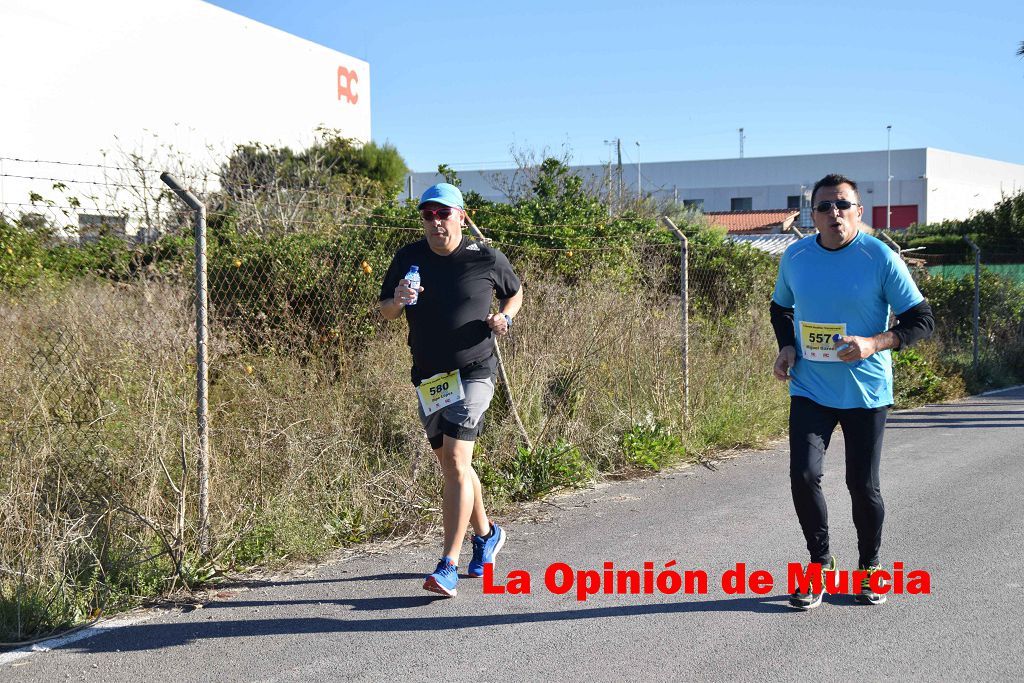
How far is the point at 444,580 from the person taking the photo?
4.93m

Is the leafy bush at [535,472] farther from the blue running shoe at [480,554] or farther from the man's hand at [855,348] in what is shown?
the man's hand at [855,348]

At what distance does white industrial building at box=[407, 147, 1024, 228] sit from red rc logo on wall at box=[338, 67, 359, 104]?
11.7m

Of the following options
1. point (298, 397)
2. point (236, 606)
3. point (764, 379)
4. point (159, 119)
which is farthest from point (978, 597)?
point (159, 119)

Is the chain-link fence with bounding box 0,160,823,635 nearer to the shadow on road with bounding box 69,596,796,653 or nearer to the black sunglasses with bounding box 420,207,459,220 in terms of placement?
the shadow on road with bounding box 69,596,796,653

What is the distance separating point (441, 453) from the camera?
505cm

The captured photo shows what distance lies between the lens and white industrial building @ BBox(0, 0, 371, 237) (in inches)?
1152

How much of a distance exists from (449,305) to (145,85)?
32856 mm

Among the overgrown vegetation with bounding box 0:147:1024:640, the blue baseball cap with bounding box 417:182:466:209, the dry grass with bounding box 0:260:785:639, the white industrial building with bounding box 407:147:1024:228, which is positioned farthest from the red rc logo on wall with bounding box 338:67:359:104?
the blue baseball cap with bounding box 417:182:466:209

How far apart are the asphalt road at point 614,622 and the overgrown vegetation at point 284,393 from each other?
48cm

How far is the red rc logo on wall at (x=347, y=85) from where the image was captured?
150ft

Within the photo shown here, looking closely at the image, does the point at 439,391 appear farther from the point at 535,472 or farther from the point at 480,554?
the point at 535,472

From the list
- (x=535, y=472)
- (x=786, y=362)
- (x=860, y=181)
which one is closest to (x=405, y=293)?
(x=786, y=362)

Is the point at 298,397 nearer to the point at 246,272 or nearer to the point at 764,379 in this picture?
Answer: the point at 246,272

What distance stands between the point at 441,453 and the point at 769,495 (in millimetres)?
3262
